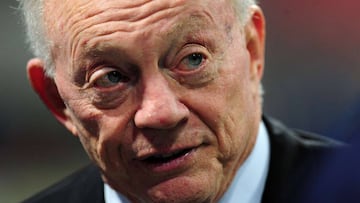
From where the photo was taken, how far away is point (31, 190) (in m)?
3.84

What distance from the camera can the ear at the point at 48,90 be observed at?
201 centimetres

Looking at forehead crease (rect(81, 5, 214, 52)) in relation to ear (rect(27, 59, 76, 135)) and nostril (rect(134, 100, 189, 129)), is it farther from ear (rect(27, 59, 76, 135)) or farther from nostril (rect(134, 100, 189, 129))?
ear (rect(27, 59, 76, 135))

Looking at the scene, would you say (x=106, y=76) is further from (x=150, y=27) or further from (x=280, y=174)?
(x=280, y=174)

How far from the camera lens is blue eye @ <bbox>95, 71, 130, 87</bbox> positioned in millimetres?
1721

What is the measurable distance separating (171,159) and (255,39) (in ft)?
1.29

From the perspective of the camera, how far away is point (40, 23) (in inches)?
72.2

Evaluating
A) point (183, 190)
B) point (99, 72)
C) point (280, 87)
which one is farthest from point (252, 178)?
point (280, 87)

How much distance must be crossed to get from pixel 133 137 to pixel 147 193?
0.15 meters

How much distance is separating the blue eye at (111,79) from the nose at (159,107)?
7 centimetres

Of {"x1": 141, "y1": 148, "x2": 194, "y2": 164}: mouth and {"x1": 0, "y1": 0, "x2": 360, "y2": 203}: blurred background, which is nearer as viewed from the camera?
{"x1": 141, "y1": 148, "x2": 194, "y2": 164}: mouth

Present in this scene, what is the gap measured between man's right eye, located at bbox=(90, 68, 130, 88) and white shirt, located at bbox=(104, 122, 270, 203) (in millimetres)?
390

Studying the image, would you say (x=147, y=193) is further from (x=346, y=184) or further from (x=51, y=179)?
(x=51, y=179)

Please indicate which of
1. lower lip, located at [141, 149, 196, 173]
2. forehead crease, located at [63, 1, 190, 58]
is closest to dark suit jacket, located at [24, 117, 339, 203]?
lower lip, located at [141, 149, 196, 173]

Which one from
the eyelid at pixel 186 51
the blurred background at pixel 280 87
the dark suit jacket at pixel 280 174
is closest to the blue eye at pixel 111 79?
the eyelid at pixel 186 51
